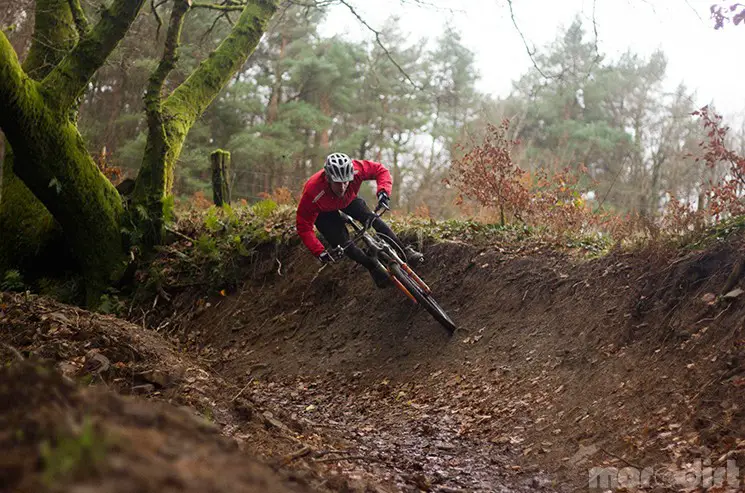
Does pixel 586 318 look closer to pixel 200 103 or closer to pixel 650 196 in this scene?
pixel 200 103

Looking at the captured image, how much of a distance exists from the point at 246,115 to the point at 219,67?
15045 millimetres

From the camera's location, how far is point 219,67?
13.2 meters

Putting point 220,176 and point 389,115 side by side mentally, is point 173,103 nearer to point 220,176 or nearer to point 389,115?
point 220,176

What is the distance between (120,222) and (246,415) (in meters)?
7.18

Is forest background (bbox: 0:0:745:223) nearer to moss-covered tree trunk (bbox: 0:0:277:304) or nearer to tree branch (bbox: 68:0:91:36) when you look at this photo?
moss-covered tree trunk (bbox: 0:0:277:304)

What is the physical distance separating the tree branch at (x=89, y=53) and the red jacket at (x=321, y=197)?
13.5 ft

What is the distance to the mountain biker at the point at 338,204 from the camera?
307 inches

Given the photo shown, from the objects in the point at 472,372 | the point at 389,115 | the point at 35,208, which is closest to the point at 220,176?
the point at 35,208

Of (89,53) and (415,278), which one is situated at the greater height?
(89,53)

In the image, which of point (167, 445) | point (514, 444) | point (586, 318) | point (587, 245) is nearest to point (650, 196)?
point (587, 245)

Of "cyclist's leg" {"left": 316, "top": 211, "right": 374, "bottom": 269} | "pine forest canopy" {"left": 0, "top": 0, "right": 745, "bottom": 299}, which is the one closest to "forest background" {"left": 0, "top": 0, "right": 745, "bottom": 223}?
"pine forest canopy" {"left": 0, "top": 0, "right": 745, "bottom": 299}

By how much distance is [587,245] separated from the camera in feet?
27.9

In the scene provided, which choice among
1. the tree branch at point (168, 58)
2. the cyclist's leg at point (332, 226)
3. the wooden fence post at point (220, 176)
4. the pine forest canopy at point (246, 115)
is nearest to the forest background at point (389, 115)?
the pine forest canopy at point (246, 115)

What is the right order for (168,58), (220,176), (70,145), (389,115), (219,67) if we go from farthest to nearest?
(389,115), (220,176), (219,67), (168,58), (70,145)
